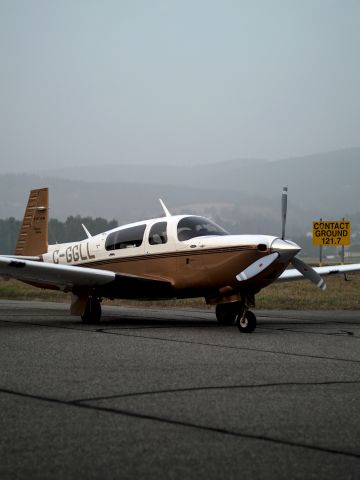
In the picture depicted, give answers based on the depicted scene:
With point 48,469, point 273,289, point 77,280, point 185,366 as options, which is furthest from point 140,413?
point 273,289

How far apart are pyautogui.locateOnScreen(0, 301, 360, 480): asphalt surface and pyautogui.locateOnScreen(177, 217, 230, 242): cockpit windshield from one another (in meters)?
3.18

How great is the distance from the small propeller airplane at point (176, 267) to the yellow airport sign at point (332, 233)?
1484cm

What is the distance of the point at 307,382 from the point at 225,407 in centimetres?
167

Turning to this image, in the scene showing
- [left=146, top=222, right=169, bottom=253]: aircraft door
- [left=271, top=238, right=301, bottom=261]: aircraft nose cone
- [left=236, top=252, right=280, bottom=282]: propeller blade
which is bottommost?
[left=236, top=252, right=280, bottom=282]: propeller blade

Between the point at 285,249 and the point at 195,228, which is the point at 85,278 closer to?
the point at 195,228

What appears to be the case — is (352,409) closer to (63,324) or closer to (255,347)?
(255,347)

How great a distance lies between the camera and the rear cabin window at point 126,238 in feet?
52.0

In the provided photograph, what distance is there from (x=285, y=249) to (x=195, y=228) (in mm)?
2367

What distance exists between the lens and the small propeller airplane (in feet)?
45.0

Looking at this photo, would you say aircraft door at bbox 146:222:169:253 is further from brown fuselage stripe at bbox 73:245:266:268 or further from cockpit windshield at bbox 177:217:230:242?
cockpit windshield at bbox 177:217:230:242

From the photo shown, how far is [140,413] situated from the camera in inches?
238

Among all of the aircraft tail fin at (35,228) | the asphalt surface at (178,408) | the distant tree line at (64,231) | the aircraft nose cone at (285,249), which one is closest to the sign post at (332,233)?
the aircraft tail fin at (35,228)

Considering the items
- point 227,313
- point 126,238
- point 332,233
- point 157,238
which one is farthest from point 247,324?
point 332,233

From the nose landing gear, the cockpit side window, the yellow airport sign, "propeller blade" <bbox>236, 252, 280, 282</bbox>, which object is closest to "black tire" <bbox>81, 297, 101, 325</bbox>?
the cockpit side window
